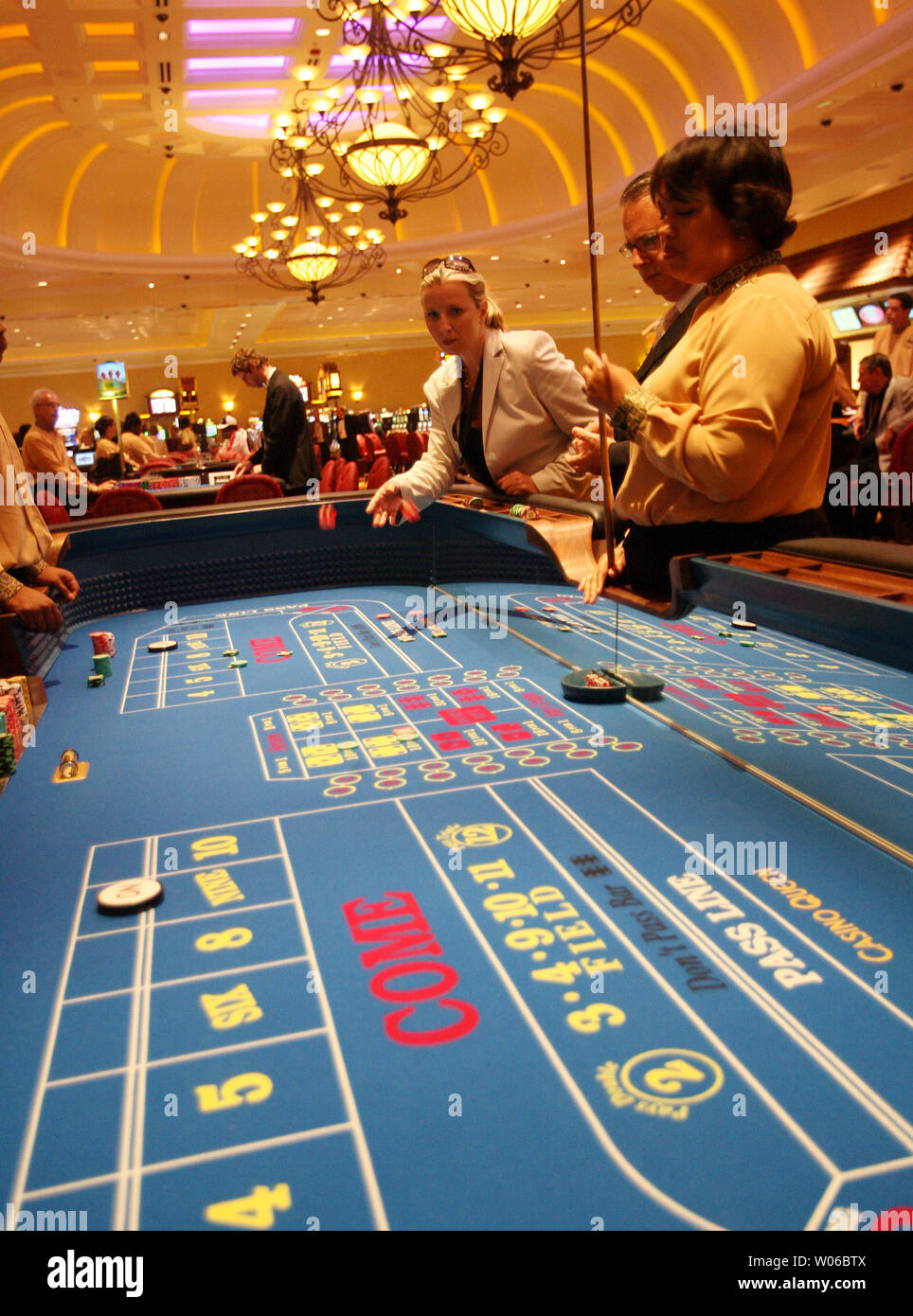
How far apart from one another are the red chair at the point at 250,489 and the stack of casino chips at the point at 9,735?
116 inches

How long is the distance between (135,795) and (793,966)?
1.23 m

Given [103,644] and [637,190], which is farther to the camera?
[103,644]

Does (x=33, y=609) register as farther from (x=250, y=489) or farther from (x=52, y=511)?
(x=250, y=489)

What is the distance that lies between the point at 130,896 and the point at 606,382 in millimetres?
1050

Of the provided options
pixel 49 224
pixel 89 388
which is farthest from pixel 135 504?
pixel 89 388

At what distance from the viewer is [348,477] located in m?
5.90

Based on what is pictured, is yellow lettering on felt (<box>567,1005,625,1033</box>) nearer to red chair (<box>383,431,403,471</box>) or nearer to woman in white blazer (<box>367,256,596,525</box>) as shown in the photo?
woman in white blazer (<box>367,256,596,525</box>)

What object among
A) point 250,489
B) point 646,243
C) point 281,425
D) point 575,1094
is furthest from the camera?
point 281,425

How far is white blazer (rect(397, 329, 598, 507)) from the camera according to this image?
292 centimetres

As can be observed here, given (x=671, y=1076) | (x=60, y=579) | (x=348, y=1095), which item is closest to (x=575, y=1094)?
(x=671, y=1076)

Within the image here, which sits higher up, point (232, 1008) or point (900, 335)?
point (900, 335)

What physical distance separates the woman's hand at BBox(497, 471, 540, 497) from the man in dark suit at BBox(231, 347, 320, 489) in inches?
129
